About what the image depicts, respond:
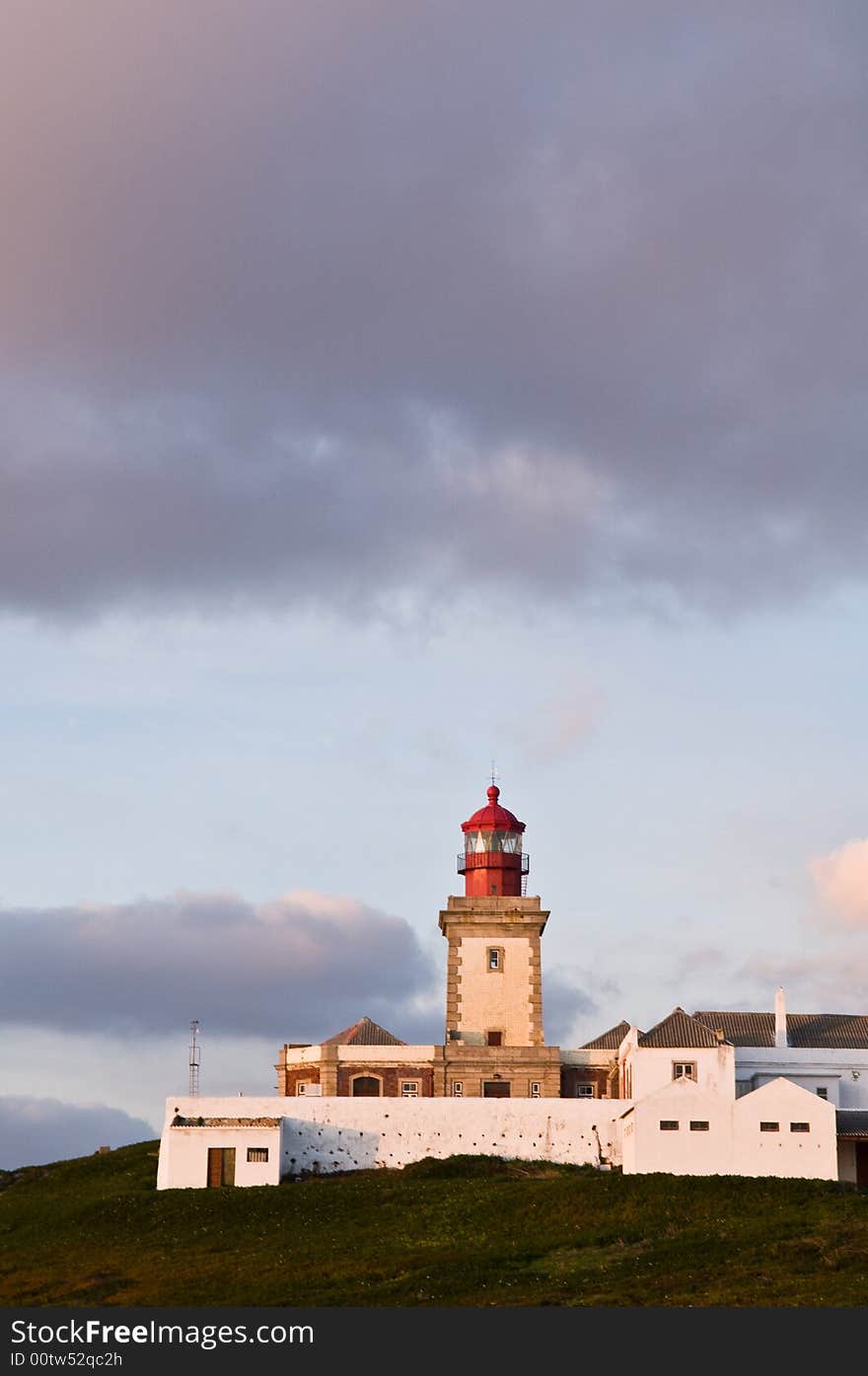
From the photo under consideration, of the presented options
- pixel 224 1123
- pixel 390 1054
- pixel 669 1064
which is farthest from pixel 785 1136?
pixel 224 1123

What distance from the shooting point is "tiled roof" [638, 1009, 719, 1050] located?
233ft

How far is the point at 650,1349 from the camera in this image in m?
43.8

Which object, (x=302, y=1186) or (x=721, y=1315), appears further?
(x=302, y=1186)

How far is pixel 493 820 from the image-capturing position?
82438mm

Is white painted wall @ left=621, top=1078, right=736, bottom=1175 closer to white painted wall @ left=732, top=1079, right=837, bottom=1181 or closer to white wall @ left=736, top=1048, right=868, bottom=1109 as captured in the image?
white painted wall @ left=732, top=1079, right=837, bottom=1181

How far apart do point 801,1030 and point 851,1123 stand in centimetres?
869

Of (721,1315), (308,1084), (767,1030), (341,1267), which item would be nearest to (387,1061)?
(308,1084)

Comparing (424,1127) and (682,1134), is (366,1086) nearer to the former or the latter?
(424,1127)

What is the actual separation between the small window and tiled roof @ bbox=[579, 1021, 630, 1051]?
7.50 m

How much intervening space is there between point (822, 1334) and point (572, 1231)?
14.7 m

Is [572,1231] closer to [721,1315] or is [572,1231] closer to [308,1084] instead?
[721,1315]

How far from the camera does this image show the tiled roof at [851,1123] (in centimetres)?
6831

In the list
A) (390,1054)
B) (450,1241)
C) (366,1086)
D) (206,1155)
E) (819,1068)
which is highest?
(390,1054)

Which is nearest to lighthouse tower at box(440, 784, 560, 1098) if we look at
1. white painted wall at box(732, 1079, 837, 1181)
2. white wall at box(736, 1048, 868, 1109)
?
white wall at box(736, 1048, 868, 1109)
